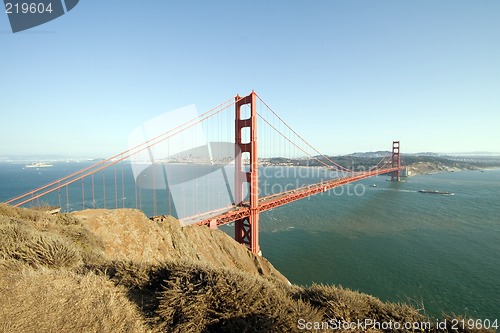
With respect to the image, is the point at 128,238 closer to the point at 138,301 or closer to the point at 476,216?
the point at 138,301

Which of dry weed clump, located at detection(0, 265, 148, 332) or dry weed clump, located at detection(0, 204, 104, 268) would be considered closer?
dry weed clump, located at detection(0, 265, 148, 332)

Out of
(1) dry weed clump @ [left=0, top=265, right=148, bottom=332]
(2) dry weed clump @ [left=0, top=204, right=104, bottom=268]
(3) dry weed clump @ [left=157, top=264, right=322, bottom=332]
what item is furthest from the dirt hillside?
(3) dry weed clump @ [left=157, top=264, right=322, bottom=332]

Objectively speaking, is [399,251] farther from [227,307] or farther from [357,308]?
[227,307]

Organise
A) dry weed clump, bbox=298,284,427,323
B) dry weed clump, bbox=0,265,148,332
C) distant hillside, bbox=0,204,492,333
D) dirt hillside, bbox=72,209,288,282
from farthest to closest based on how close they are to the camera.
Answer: dirt hillside, bbox=72,209,288,282, dry weed clump, bbox=298,284,427,323, distant hillside, bbox=0,204,492,333, dry weed clump, bbox=0,265,148,332

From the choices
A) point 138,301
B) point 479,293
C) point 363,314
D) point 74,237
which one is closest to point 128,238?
point 74,237

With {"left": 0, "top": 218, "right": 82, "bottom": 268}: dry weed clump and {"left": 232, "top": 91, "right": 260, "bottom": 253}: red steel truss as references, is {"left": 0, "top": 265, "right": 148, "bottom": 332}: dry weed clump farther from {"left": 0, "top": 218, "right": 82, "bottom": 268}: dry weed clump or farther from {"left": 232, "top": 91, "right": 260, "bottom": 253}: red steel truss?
{"left": 232, "top": 91, "right": 260, "bottom": 253}: red steel truss

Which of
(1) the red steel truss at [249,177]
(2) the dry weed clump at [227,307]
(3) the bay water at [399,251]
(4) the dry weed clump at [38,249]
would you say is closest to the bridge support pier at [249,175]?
(1) the red steel truss at [249,177]

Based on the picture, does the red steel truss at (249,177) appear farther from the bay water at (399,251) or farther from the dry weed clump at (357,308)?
the dry weed clump at (357,308)
